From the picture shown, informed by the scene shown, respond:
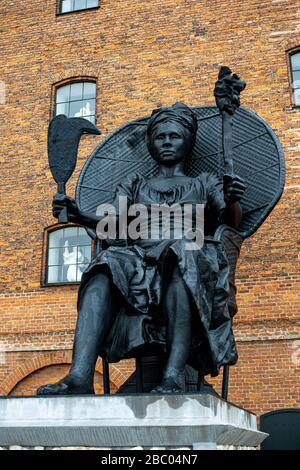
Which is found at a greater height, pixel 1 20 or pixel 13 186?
pixel 1 20

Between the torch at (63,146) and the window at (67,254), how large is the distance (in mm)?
6570

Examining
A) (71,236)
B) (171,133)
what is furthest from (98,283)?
Result: (71,236)

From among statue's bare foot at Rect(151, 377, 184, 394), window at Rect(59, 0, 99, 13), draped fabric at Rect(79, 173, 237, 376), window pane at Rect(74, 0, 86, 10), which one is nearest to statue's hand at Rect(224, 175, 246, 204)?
draped fabric at Rect(79, 173, 237, 376)

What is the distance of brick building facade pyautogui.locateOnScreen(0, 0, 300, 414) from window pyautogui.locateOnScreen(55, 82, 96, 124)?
19 cm

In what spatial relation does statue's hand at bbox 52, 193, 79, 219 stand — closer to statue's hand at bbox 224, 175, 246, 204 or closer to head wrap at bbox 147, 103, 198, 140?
statue's hand at bbox 224, 175, 246, 204

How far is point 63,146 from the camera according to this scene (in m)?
3.92

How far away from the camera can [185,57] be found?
1105cm

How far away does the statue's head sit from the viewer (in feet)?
14.6

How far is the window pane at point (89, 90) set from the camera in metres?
11.7

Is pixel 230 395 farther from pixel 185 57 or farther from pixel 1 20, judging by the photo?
pixel 1 20

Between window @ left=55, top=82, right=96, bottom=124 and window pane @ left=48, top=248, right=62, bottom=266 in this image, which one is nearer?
window pane @ left=48, top=248, right=62, bottom=266

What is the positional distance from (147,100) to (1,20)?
4.17 meters
